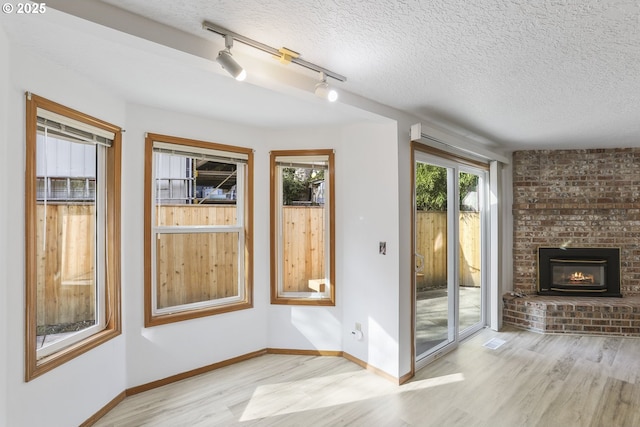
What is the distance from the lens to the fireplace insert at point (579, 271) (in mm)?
4484

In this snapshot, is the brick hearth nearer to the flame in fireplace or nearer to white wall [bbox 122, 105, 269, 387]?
the flame in fireplace

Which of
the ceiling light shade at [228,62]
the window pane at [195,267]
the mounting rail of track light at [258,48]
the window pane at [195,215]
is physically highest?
the mounting rail of track light at [258,48]

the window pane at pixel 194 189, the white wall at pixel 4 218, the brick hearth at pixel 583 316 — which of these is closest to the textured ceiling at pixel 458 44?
the white wall at pixel 4 218

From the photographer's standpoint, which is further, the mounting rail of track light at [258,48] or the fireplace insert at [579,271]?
the fireplace insert at [579,271]

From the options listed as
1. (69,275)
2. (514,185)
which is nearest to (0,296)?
(69,275)

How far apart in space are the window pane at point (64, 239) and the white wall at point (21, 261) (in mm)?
235

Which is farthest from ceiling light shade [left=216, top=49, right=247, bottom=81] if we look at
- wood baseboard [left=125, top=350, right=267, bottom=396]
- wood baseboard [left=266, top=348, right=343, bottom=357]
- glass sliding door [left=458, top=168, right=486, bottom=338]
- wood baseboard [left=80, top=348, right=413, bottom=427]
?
glass sliding door [left=458, top=168, right=486, bottom=338]

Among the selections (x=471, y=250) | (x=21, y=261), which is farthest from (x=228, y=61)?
(x=471, y=250)

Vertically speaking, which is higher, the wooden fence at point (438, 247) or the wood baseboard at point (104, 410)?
the wooden fence at point (438, 247)

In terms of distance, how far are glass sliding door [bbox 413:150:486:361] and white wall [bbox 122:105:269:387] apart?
1596mm

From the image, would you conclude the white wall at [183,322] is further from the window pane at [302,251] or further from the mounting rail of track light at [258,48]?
the mounting rail of track light at [258,48]

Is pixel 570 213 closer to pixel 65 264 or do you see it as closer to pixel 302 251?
pixel 302 251

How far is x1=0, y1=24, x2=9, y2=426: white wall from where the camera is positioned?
1.68 m

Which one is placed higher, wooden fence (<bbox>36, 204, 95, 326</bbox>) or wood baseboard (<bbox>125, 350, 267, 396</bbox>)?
wooden fence (<bbox>36, 204, 95, 326</bbox>)
